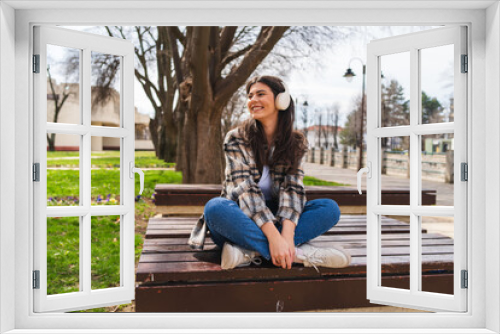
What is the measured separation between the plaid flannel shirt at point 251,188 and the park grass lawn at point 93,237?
1.37m

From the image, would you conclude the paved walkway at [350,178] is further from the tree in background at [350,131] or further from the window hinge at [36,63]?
the window hinge at [36,63]

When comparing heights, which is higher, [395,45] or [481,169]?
[395,45]

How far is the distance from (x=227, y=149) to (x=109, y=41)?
858 millimetres

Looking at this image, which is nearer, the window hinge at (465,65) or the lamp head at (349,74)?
the window hinge at (465,65)

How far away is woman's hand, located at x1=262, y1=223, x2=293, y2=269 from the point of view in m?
2.22

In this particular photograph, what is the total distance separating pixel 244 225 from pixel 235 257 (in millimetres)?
183

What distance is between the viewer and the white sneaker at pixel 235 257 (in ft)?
7.15

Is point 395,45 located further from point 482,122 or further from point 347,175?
point 347,175

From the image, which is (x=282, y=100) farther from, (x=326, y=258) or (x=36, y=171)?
(x=36, y=171)

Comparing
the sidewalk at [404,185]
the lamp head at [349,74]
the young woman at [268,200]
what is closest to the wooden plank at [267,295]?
the young woman at [268,200]

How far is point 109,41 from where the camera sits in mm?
2143

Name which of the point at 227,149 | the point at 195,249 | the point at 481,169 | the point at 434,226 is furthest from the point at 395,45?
the point at 434,226

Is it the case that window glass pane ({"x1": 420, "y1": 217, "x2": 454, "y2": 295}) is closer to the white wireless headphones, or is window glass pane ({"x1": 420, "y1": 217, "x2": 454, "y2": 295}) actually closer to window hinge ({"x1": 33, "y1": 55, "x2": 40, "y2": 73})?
the white wireless headphones

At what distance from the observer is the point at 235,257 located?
2.20 meters
